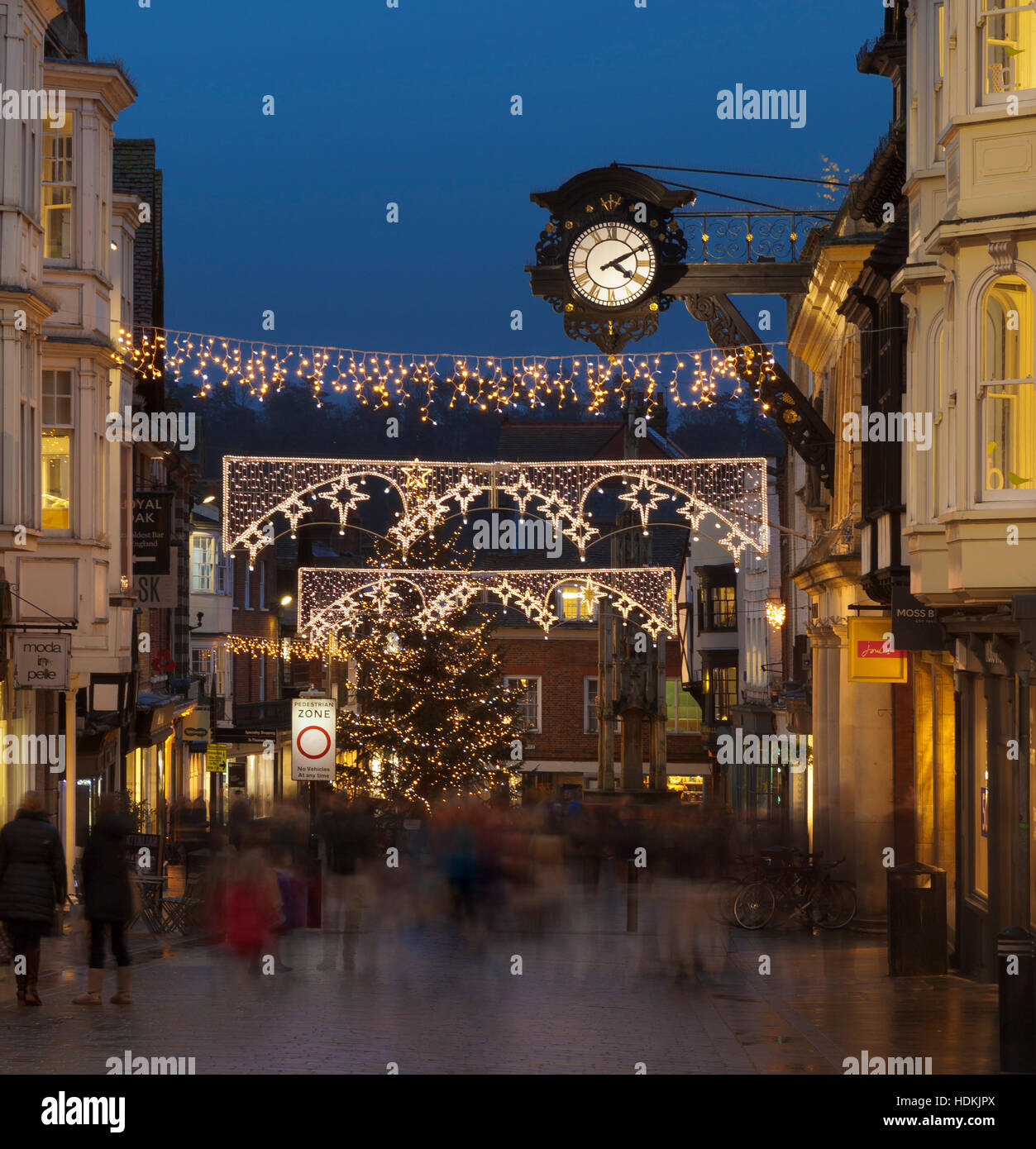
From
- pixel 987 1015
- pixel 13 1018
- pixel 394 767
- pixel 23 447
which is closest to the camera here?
pixel 13 1018

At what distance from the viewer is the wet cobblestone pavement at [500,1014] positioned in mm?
12336

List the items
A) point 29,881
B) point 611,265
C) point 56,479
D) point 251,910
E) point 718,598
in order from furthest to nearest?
point 718,598 < point 611,265 < point 56,479 < point 251,910 < point 29,881

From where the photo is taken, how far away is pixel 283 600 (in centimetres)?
6162

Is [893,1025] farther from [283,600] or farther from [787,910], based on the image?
[283,600]

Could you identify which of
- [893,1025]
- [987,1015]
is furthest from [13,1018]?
[987,1015]

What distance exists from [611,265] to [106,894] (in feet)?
40.9

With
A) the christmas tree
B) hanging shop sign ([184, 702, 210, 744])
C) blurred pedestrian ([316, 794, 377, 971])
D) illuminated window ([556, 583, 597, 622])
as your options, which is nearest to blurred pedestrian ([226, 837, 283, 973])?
blurred pedestrian ([316, 794, 377, 971])

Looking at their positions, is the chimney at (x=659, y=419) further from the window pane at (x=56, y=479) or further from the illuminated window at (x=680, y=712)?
the window pane at (x=56, y=479)

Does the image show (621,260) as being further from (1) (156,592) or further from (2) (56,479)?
(1) (156,592)

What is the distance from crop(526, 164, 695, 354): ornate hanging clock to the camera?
2378cm

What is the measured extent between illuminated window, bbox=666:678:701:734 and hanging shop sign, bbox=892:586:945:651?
136ft

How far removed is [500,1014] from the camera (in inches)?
585

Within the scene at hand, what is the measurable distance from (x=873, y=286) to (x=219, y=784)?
39.3 m

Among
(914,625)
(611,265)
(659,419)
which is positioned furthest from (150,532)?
(659,419)
